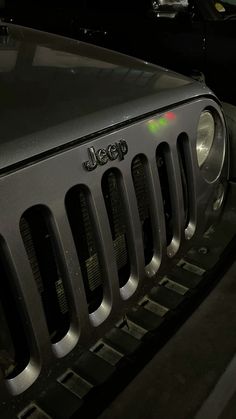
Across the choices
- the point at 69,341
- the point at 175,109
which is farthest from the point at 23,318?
the point at 175,109

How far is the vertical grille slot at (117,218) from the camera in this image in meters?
1.56

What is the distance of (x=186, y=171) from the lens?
185cm

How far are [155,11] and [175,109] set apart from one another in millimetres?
2636

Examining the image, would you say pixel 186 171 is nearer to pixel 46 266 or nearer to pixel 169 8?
pixel 46 266

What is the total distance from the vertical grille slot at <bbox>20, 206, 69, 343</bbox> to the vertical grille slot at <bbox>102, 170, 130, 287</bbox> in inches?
10.1

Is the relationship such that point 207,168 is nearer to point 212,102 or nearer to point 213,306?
point 212,102

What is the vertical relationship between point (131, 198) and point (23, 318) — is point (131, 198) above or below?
above

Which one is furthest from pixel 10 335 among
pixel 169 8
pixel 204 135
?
pixel 169 8

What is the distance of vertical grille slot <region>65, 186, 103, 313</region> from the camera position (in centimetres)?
147

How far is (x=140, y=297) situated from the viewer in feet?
5.65

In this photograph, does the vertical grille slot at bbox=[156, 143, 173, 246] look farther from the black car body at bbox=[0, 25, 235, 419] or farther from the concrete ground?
the concrete ground

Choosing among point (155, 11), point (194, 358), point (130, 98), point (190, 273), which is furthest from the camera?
point (155, 11)

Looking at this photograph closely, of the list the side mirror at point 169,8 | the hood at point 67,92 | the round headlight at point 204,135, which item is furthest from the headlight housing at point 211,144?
the side mirror at point 169,8

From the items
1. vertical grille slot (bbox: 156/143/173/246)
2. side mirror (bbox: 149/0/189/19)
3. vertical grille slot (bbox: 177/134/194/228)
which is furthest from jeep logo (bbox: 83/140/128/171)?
side mirror (bbox: 149/0/189/19)
